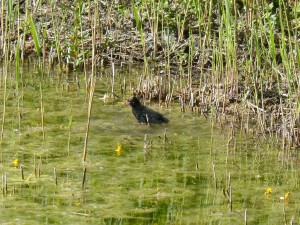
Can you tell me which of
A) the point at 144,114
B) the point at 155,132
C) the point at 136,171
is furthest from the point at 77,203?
the point at 144,114

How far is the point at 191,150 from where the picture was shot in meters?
6.47

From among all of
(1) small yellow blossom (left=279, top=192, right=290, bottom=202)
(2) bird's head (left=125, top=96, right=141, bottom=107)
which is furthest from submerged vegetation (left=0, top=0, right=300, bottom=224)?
(2) bird's head (left=125, top=96, right=141, bottom=107)

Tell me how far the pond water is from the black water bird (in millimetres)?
74

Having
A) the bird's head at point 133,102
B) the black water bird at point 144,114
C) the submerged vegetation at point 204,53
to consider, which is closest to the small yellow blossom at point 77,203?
the submerged vegetation at point 204,53

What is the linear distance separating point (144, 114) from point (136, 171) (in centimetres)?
153

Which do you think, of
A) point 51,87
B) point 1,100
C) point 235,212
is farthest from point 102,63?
point 235,212

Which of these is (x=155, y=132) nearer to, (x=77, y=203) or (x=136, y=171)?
(x=136, y=171)

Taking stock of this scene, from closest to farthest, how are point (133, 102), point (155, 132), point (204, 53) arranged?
point (155, 132) < point (133, 102) < point (204, 53)

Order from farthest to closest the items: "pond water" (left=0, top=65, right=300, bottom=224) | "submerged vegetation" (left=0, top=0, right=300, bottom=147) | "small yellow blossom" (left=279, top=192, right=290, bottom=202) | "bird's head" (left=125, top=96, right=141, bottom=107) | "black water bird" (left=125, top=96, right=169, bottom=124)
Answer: "bird's head" (left=125, top=96, right=141, bottom=107) → "black water bird" (left=125, top=96, right=169, bottom=124) → "submerged vegetation" (left=0, top=0, right=300, bottom=147) → "small yellow blossom" (left=279, top=192, right=290, bottom=202) → "pond water" (left=0, top=65, right=300, bottom=224)

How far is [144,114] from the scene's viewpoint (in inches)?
285

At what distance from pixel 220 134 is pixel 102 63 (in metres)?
3.05

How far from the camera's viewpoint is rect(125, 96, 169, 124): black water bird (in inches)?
284

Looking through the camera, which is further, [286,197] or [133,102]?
[133,102]

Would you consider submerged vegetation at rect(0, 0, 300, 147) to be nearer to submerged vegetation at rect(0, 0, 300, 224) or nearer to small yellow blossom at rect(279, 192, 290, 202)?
submerged vegetation at rect(0, 0, 300, 224)
